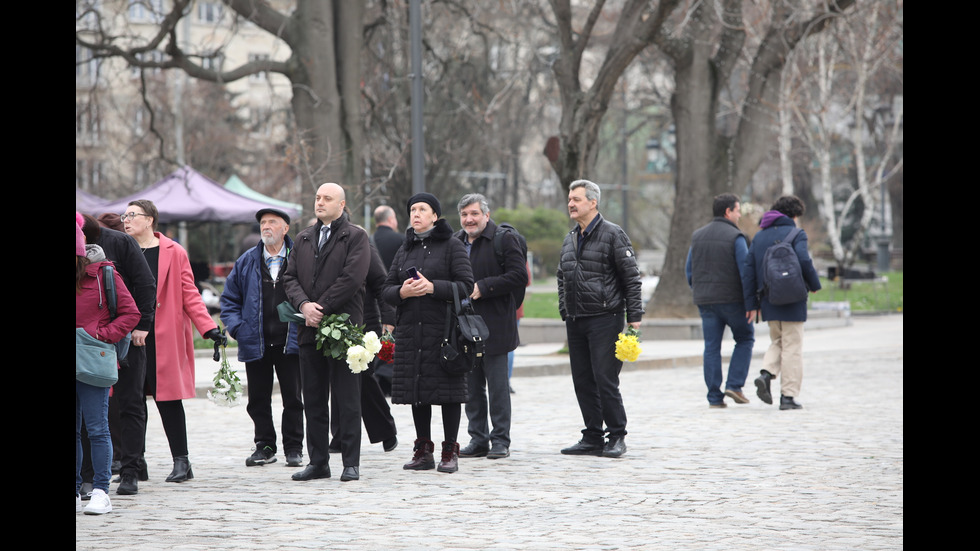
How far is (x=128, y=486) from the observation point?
7.84 meters

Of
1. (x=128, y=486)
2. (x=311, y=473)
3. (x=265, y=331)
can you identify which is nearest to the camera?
(x=128, y=486)

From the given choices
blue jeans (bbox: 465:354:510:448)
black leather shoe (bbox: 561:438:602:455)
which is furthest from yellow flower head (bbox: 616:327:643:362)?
blue jeans (bbox: 465:354:510:448)

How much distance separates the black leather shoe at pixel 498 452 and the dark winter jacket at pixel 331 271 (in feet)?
4.99

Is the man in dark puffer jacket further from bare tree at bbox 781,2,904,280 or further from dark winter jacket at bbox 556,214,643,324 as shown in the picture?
bare tree at bbox 781,2,904,280

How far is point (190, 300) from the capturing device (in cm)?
847

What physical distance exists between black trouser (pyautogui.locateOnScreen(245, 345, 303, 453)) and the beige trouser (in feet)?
15.7

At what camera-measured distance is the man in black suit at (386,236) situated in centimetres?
1289

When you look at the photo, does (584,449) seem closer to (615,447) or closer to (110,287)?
(615,447)

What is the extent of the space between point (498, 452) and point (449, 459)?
71cm

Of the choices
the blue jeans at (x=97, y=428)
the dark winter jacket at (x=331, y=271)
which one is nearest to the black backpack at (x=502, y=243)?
the dark winter jacket at (x=331, y=271)

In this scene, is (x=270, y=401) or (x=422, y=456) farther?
(x=270, y=401)

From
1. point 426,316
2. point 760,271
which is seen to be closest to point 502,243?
point 426,316
